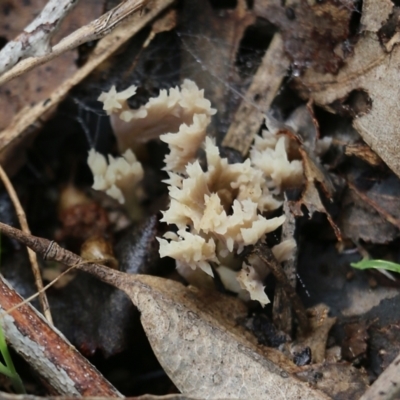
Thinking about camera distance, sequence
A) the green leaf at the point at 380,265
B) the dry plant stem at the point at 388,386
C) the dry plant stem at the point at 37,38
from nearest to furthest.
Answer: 1. the dry plant stem at the point at 388,386
2. the green leaf at the point at 380,265
3. the dry plant stem at the point at 37,38

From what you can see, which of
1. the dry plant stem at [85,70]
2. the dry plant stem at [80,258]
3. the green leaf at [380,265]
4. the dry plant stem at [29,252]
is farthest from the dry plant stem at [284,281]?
the dry plant stem at [85,70]

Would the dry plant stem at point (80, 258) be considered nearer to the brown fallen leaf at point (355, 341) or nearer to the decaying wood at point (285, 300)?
the decaying wood at point (285, 300)

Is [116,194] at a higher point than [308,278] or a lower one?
higher

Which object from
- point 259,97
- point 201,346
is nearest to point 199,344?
point 201,346

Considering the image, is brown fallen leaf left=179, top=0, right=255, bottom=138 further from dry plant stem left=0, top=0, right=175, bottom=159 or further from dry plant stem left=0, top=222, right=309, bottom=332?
dry plant stem left=0, top=222, right=309, bottom=332

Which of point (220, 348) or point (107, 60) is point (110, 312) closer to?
point (220, 348)

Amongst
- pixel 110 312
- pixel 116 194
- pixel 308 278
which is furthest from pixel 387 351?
pixel 116 194
